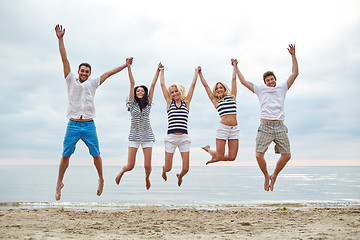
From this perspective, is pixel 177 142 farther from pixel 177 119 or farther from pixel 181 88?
pixel 181 88

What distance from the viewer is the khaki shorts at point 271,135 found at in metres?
8.88

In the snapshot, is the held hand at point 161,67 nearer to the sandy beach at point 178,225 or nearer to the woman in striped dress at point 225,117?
the woman in striped dress at point 225,117

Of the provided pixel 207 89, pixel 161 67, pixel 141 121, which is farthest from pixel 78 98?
pixel 207 89

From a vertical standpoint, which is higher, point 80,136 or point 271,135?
point 271,135

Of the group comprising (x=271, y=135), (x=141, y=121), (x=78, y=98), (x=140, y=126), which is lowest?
(x=271, y=135)

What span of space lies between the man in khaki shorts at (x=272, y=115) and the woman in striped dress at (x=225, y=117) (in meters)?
0.57

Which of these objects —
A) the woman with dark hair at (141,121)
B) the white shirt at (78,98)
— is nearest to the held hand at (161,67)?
the woman with dark hair at (141,121)

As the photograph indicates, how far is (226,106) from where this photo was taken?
30.3 feet

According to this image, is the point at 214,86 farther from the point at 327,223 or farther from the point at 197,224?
the point at 327,223

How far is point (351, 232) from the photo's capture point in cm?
870

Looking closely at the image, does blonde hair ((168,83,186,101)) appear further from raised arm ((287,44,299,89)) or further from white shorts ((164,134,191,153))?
raised arm ((287,44,299,89))

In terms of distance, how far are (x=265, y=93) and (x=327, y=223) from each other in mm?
4406

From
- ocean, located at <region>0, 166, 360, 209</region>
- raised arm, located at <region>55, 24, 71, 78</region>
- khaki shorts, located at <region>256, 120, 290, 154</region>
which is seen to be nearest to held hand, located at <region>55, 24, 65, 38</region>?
raised arm, located at <region>55, 24, 71, 78</region>

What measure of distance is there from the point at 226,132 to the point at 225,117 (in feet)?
1.32
